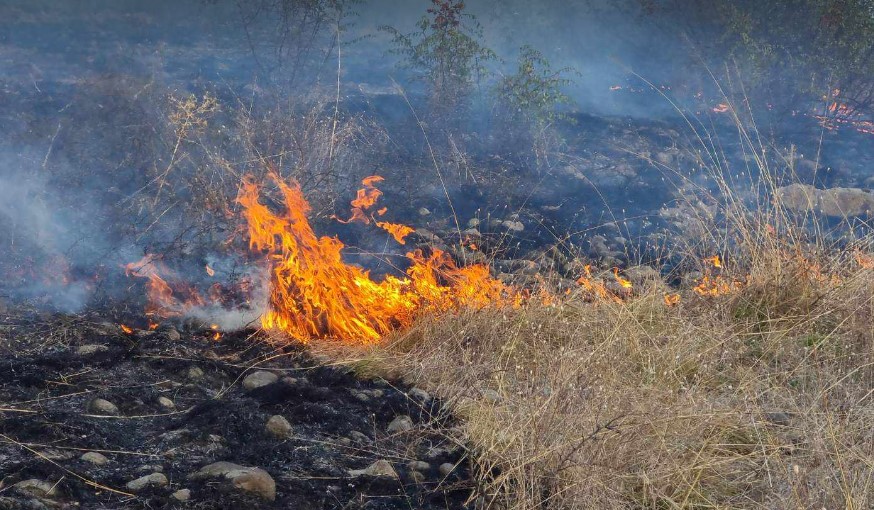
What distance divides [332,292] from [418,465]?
55.6 inches

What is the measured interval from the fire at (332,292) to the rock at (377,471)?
4.04 ft

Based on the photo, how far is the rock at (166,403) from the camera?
3171 millimetres

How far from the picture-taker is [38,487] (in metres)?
2.39

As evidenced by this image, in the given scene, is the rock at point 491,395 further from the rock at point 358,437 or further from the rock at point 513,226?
the rock at point 513,226

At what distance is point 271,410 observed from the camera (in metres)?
3.20

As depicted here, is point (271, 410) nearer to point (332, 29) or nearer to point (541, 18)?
point (332, 29)

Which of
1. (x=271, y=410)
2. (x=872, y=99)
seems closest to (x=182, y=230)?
(x=271, y=410)

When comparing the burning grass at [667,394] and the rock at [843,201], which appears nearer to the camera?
the burning grass at [667,394]

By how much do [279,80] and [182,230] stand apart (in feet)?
12.9

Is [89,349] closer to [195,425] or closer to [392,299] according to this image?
[195,425]

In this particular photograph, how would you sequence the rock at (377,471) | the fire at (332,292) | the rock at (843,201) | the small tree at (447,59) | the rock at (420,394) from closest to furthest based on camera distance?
the rock at (377,471)
the rock at (420,394)
the fire at (332,292)
the rock at (843,201)
the small tree at (447,59)

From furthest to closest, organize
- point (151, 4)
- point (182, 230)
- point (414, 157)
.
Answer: point (151, 4) → point (414, 157) → point (182, 230)

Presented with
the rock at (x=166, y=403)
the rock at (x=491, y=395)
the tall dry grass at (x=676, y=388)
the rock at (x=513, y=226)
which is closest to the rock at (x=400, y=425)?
the tall dry grass at (x=676, y=388)

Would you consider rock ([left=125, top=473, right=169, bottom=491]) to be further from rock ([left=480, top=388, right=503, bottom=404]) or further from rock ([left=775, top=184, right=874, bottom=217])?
rock ([left=775, top=184, right=874, bottom=217])
